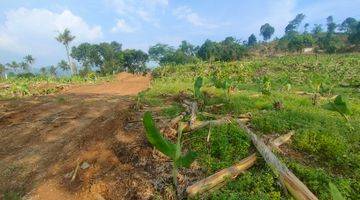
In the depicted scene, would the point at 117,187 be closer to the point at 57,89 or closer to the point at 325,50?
the point at 57,89

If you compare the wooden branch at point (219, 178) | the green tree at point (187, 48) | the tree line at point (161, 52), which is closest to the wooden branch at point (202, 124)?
the wooden branch at point (219, 178)

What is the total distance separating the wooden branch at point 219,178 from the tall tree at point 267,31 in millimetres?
113656

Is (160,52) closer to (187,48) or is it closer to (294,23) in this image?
(187,48)

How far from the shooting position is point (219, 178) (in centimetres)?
508

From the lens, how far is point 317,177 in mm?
5152

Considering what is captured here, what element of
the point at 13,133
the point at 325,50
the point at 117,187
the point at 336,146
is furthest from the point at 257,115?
the point at 325,50

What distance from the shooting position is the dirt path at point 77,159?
5.20m

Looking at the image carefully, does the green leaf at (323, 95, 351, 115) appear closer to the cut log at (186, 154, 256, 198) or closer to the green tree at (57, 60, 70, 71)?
the cut log at (186, 154, 256, 198)

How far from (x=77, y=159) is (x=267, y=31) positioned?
376 feet

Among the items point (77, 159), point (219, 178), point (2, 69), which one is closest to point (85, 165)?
point (77, 159)

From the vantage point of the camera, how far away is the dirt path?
520 cm

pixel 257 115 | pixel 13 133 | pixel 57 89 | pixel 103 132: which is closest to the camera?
pixel 103 132

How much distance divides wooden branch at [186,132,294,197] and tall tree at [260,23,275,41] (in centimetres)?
11366

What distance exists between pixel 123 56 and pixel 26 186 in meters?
59.2
